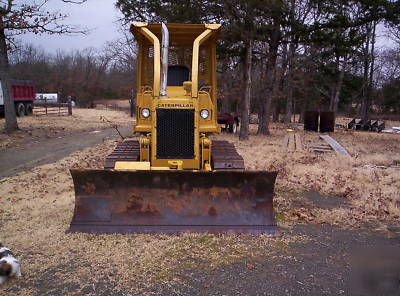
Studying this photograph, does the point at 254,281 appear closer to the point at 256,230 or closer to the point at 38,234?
the point at 256,230

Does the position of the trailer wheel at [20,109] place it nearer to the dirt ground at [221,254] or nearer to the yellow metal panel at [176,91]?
the dirt ground at [221,254]

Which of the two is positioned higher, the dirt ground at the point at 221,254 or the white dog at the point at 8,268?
the white dog at the point at 8,268

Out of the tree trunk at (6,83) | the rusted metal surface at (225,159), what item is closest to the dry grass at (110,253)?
the rusted metal surface at (225,159)

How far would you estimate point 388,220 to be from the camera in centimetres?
635

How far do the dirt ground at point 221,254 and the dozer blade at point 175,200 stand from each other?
250 millimetres

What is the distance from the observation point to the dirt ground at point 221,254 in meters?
4.11

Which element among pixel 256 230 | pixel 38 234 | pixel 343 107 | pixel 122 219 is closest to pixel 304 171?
pixel 256 230

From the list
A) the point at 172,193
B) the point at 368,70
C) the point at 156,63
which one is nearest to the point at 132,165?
the point at 172,193

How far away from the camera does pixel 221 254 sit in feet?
16.0

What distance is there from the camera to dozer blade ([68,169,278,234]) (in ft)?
18.2

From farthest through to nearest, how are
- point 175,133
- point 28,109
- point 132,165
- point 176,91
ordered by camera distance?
point 28,109, point 176,91, point 175,133, point 132,165

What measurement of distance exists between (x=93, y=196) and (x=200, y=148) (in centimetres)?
188

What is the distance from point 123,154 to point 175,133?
1083 mm

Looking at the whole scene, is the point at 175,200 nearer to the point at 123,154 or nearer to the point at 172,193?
the point at 172,193
